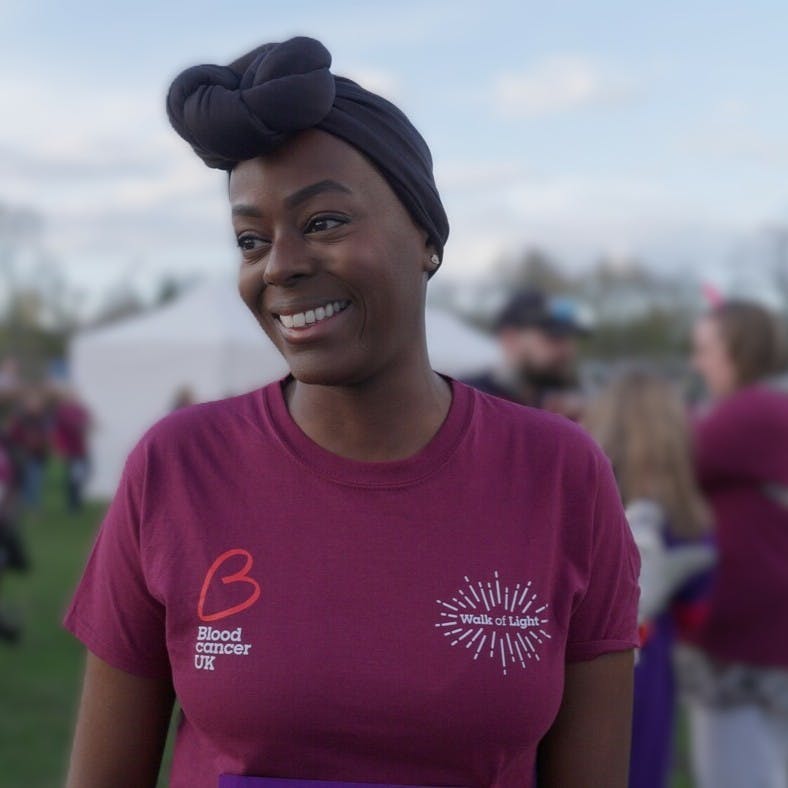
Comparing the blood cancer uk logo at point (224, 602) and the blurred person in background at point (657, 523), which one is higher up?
the blurred person in background at point (657, 523)

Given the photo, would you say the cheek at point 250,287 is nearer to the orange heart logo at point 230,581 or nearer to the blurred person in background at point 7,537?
the orange heart logo at point 230,581

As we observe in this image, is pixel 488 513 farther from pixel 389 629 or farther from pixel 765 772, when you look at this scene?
pixel 765 772

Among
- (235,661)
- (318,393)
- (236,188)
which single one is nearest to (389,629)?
(235,661)

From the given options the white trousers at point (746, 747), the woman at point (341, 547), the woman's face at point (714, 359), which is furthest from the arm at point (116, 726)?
the woman's face at point (714, 359)

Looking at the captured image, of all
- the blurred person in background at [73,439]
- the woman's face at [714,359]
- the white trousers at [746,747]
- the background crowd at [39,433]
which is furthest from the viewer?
the blurred person in background at [73,439]

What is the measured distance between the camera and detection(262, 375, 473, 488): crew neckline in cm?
179

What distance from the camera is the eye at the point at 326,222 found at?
5.58ft

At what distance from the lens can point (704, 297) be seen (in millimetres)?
5430

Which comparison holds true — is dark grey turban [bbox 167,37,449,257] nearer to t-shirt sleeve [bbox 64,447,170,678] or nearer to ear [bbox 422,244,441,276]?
ear [bbox 422,244,441,276]

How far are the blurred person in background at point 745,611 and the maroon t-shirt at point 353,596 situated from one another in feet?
9.77

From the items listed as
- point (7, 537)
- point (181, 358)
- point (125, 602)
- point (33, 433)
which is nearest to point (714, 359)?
point (125, 602)

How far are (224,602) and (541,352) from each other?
308cm

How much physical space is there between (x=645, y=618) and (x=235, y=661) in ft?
8.16

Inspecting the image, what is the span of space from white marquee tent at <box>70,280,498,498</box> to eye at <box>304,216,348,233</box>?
1402 centimetres
